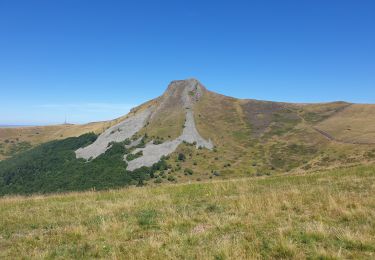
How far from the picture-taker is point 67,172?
111250mm

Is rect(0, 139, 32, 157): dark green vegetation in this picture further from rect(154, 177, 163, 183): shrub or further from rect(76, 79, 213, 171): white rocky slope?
rect(154, 177, 163, 183): shrub

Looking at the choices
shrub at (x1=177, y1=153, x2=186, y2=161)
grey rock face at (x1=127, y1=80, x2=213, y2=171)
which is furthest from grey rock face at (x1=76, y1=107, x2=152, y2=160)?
shrub at (x1=177, y1=153, x2=186, y2=161)

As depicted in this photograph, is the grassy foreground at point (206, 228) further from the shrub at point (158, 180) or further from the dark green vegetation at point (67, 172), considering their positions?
the dark green vegetation at point (67, 172)

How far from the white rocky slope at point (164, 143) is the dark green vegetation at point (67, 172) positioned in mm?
4630

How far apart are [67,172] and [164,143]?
33493 mm

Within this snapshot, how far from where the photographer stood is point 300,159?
9319cm

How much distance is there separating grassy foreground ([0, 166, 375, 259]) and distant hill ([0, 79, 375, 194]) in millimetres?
64996

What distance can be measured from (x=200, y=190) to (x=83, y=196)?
21.4 feet

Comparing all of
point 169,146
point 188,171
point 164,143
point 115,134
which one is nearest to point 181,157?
point 169,146

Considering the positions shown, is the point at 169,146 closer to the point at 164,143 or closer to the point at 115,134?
the point at 164,143

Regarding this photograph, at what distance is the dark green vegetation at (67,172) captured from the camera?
9607 centimetres

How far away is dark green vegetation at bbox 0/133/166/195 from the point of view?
315ft

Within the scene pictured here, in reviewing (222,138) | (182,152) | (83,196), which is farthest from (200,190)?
(222,138)

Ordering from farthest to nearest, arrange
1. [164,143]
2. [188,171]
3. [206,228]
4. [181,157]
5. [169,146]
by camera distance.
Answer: [164,143] < [169,146] < [181,157] < [188,171] < [206,228]
